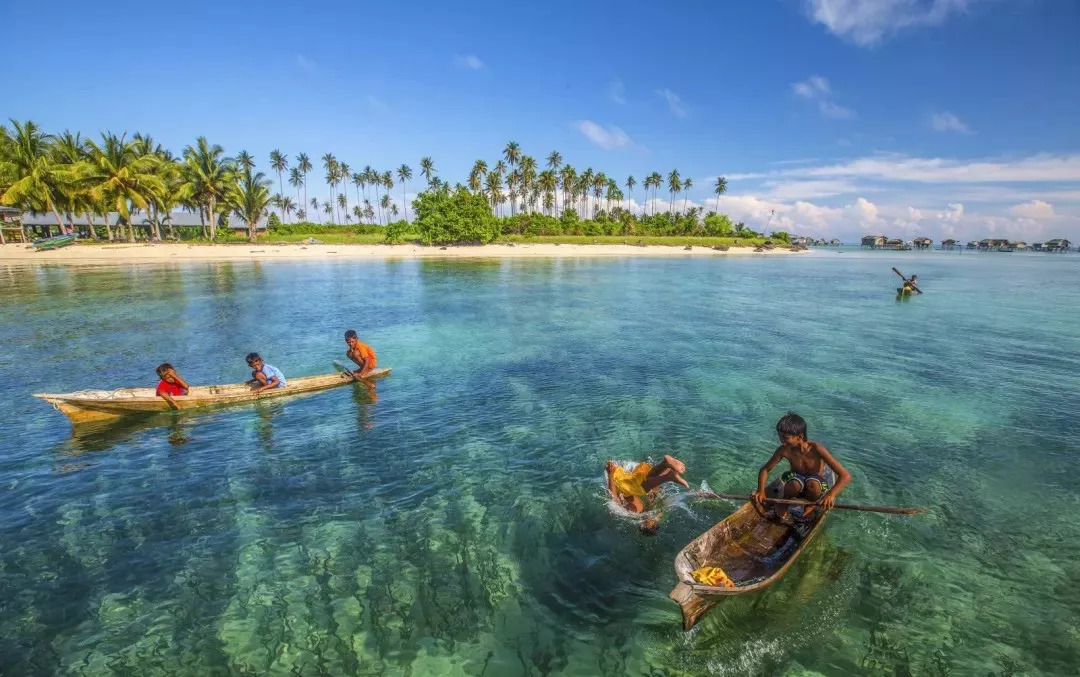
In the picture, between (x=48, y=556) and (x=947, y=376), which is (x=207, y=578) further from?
(x=947, y=376)

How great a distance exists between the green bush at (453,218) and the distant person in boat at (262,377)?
80.4 metres

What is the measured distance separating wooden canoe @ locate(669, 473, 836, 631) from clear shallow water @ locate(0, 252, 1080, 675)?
614 millimetres

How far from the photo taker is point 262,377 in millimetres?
16094

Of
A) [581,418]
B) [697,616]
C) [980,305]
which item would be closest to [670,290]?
[980,305]

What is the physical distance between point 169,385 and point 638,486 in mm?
14229

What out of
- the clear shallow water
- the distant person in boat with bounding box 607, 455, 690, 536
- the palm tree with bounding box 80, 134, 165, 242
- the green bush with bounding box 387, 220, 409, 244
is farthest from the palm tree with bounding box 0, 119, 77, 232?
the distant person in boat with bounding box 607, 455, 690, 536

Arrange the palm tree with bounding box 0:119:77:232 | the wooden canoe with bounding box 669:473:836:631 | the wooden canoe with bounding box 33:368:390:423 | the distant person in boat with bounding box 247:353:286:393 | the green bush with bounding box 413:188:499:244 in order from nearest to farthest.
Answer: the wooden canoe with bounding box 669:473:836:631
the wooden canoe with bounding box 33:368:390:423
the distant person in boat with bounding box 247:353:286:393
the palm tree with bounding box 0:119:77:232
the green bush with bounding box 413:188:499:244

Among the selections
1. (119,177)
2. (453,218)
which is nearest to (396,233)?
(453,218)

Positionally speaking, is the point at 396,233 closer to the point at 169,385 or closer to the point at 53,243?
the point at 53,243

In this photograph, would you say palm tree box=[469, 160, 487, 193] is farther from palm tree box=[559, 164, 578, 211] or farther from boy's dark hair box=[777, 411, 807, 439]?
boy's dark hair box=[777, 411, 807, 439]

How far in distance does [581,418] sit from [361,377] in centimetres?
870

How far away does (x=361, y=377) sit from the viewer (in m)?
18.4

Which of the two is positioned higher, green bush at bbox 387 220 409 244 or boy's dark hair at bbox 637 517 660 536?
green bush at bbox 387 220 409 244

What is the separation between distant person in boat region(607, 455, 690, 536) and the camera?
30.1 feet
